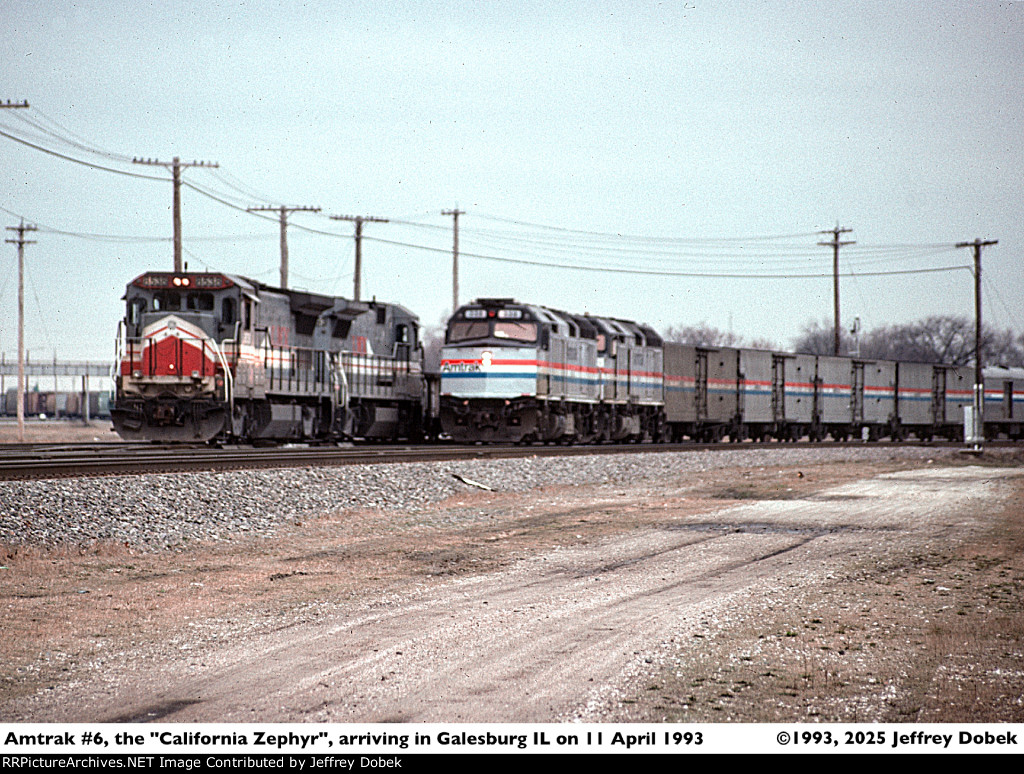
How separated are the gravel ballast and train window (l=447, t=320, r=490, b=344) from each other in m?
8.11

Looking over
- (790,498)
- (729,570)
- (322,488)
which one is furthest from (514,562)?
(790,498)

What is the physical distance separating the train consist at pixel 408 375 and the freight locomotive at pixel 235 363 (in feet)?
0.13

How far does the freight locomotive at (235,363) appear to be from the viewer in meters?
26.4

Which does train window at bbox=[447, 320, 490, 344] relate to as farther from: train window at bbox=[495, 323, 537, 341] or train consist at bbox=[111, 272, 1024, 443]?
train window at bbox=[495, 323, 537, 341]

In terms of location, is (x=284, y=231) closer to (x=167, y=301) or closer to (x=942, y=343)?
(x=167, y=301)

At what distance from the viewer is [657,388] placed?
3950 centimetres

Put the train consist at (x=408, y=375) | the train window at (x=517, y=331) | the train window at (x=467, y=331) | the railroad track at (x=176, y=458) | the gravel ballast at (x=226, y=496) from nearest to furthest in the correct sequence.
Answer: the gravel ballast at (x=226, y=496) → the railroad track at (x=176, y=458) → the train consist at (x=408, y=375) → the train window at (x=517, y=331) → the train window at (x=467, y=331)

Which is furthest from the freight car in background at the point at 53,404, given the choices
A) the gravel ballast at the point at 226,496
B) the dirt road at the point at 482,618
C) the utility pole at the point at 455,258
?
the dirt road at the point at 482,618

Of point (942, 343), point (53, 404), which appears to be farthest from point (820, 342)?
point (53, 404)

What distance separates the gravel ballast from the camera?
1305 cm

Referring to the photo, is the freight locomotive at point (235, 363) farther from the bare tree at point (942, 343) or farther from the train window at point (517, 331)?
the bare tree at point (942, 343)

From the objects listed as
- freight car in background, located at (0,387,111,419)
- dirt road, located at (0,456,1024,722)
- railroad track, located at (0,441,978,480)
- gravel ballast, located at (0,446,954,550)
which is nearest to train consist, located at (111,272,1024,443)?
railroad track, located at (0,441,978,480)

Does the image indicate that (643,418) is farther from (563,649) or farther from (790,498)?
(563,649)

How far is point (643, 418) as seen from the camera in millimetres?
39406
